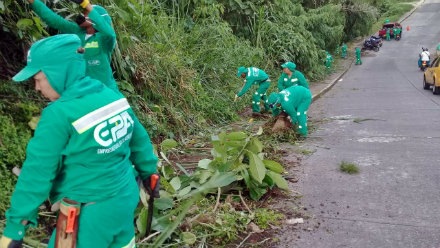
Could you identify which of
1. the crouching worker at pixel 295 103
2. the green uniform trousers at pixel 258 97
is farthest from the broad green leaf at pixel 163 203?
the green uniform trousers at pixel 258 97

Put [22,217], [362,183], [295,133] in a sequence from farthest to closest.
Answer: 1. [295,133]
2. [362,183]
3. [22,217]

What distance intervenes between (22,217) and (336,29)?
73.8 feet

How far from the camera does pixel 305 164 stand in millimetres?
6160

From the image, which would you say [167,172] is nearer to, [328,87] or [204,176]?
[204,176]

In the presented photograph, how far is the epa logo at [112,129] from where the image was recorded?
207 cm

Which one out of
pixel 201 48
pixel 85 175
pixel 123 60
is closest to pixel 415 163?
pixel 123 60

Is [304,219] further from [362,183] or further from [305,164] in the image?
[305,164]

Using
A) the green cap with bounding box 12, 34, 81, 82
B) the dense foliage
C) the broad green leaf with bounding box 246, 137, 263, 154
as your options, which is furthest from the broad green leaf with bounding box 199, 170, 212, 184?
the green cap with bounding box 12, 34, 81, 82

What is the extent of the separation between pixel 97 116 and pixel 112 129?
11 centimetres

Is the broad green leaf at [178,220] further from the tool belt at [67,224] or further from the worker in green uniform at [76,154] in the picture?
the tool belt at [67,224]

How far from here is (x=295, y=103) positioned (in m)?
7.98

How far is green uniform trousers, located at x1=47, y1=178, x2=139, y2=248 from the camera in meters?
2.12

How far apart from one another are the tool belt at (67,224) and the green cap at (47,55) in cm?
65

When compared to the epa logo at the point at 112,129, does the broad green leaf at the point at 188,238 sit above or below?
below
